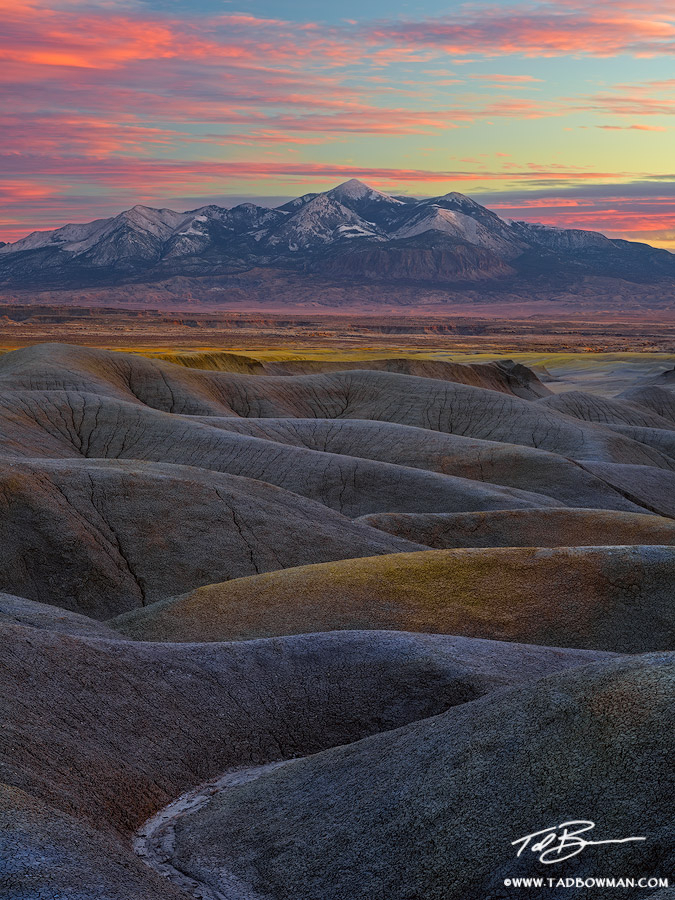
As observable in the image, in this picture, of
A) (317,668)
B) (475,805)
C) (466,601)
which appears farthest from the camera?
(466,601)

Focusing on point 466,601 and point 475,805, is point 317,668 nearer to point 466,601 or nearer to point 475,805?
point 475,805

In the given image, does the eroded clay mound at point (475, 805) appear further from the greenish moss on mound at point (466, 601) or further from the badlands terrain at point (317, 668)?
the greenish moss on mound at point (466, 601)

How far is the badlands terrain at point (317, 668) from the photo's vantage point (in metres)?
11.2

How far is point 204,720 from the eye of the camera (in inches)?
674

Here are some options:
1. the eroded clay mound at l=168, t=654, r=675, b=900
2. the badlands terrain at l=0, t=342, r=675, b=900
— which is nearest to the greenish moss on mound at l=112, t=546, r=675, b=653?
the badlands terrain at l=0, t=342, r=675, b=900

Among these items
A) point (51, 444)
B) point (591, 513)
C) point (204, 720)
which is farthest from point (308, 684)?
point (51, 444)

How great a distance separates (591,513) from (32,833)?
36629 millimetres

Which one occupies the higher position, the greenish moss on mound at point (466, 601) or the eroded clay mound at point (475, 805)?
the eroded clay mound at point (475, 805)

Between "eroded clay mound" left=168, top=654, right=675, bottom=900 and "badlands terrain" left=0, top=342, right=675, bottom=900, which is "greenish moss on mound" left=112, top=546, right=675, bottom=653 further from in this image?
"eroded clay mound" left=168, top=654, right=675, bottom=900

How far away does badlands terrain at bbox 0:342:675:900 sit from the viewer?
36.9 ft

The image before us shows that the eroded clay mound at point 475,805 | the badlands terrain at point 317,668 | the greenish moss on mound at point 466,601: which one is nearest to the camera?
the eroded clay mound at point 475,805

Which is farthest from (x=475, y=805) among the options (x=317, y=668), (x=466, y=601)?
(x=466, y=601)

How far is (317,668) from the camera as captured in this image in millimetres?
19516

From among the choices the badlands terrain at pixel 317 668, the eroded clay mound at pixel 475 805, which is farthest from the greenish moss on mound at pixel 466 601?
the eroded clay mound at pixel 475 805
